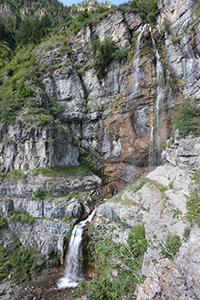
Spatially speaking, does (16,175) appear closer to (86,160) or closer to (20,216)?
(20,216)

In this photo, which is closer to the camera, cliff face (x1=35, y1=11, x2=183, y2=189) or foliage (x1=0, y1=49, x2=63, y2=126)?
cliff face (x1=35, y1=11, x2=183, y2=189)

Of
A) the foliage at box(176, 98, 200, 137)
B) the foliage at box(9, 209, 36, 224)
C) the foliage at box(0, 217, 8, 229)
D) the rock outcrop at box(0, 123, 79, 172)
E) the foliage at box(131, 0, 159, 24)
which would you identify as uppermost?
the foliage at box(131, 0, 159, 24)

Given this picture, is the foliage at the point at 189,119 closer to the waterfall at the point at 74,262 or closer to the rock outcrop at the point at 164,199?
the rock outcrop at the point at 164,199

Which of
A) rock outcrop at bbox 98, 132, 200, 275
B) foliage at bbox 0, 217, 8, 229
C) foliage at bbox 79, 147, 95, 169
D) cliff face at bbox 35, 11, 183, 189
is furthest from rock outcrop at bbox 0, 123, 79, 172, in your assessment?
rock outcrop at bbox 98, 132, 200, 275

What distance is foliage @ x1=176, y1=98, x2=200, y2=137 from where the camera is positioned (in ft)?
33.3

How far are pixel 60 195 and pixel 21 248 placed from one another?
5.54m

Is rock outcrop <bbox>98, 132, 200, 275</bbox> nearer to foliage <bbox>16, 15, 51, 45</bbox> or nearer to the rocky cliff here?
the rocky cliff

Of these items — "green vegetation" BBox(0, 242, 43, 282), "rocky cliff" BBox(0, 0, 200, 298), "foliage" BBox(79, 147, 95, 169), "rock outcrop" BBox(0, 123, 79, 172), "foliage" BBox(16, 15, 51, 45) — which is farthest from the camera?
"foliage" BBox(16, 15, 51, 45)

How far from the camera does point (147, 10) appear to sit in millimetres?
22828

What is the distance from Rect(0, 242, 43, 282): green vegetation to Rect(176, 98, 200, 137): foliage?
15477mm

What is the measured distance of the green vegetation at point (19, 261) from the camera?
1195 cm

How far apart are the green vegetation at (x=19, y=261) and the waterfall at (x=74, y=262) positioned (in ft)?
8.39

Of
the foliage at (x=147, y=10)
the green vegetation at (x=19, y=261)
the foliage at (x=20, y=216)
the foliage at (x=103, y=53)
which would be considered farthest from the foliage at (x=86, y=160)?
the foliage at (x=147, y=10)

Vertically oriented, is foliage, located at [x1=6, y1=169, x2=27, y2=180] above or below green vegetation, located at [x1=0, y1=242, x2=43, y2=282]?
above
